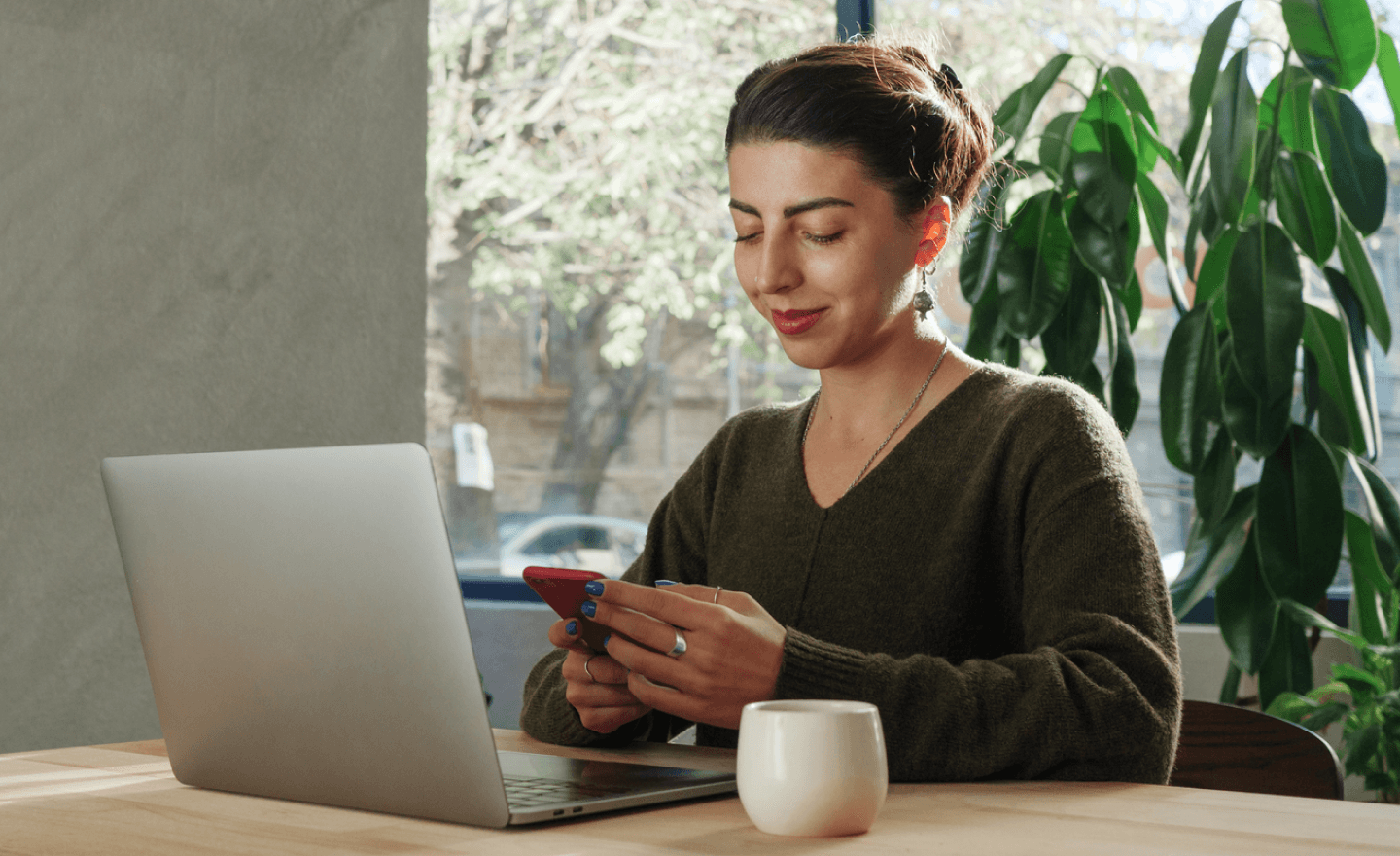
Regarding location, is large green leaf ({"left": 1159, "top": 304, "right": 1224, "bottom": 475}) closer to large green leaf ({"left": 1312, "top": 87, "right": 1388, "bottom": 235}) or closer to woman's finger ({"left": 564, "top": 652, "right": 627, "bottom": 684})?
large green leaf ({"left": 1312, "top": 87, "right": 1388, "bottom": 235})

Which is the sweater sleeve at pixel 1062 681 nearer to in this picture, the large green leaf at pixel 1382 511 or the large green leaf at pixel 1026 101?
the large green leaf at pixel 1382 511

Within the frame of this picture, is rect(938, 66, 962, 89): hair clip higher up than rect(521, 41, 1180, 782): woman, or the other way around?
rect(938, 66, 962, 89): hair clip

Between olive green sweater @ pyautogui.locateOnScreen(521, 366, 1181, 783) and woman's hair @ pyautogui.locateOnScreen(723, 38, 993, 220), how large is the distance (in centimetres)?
23

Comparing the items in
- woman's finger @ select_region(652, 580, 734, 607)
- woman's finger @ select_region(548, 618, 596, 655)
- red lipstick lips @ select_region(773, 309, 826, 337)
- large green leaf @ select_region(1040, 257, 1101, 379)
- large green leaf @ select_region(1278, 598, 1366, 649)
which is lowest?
large green leaf @ select_region(1278, 598, 1366, 649)

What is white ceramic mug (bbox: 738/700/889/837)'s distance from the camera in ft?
2.37

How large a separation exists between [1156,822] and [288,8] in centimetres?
208

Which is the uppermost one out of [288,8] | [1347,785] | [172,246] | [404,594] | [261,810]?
[288,8]

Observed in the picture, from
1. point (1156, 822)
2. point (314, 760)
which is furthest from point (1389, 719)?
point (314, 760)

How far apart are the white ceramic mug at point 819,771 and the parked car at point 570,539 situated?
3187 millimetres

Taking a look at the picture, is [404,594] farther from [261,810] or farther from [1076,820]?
[1076,820]

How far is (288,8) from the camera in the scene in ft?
7.45

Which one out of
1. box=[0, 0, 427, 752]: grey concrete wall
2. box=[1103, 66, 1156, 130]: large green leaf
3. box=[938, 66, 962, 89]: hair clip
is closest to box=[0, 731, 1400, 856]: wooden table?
box=[938, 66, 962, 89]: hair clip

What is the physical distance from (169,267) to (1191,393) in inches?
69.5

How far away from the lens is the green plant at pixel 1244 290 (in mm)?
2010
